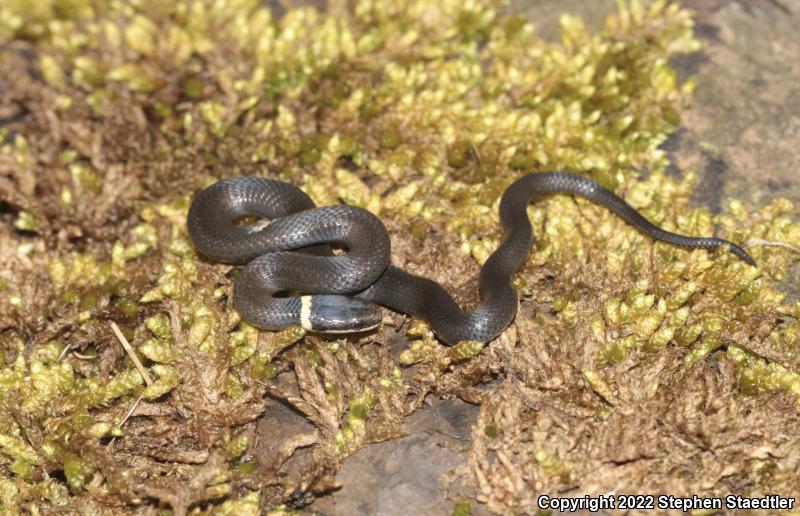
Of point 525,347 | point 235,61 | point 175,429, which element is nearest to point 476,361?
point 525,347

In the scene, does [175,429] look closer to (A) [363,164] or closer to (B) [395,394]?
(B) [395,394]

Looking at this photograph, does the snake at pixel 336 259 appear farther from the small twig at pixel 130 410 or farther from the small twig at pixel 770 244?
the small twig at pixel 130 410

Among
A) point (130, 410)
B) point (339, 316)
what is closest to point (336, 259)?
point (339, 316)

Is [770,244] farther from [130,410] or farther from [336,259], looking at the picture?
[130,410]

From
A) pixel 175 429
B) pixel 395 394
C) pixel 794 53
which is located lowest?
pixel 175 429

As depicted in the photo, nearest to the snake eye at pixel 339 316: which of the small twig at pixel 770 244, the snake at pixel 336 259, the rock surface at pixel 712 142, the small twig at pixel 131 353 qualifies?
the snake at pixel 336 259

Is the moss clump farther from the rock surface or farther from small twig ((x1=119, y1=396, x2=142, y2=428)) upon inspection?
the rock surface
